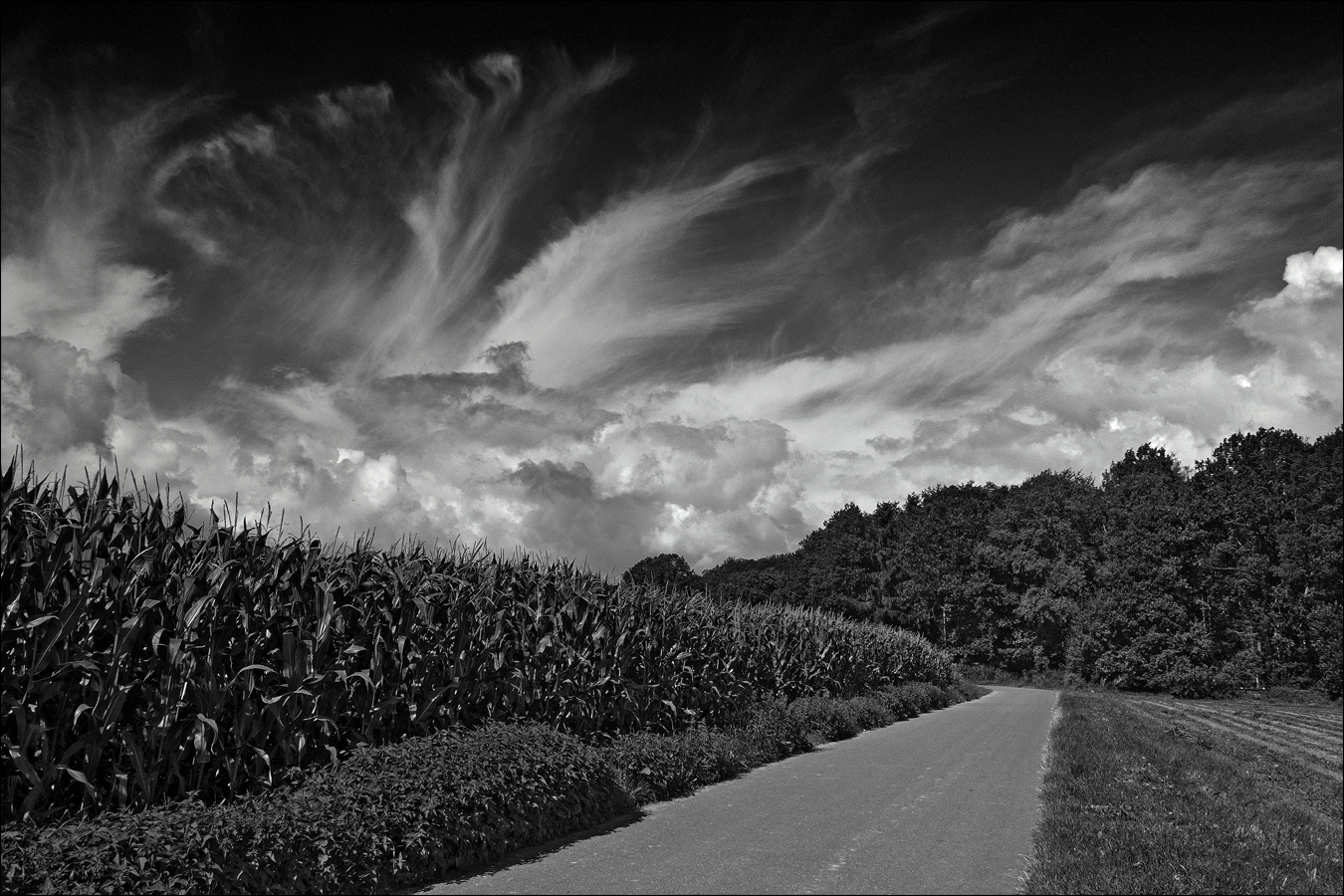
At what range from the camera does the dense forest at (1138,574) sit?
40906 mm

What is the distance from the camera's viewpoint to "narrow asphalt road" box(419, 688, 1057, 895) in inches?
234

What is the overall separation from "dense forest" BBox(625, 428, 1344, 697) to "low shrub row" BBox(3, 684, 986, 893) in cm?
4073

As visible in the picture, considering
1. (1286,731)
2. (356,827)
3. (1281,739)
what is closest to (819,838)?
(356,827)

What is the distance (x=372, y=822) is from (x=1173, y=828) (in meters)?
7.33

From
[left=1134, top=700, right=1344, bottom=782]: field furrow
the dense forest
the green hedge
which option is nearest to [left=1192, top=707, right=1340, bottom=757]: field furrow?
[left=1134, top=700, right=1344, bottom=782]: field furrow

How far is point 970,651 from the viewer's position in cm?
5622

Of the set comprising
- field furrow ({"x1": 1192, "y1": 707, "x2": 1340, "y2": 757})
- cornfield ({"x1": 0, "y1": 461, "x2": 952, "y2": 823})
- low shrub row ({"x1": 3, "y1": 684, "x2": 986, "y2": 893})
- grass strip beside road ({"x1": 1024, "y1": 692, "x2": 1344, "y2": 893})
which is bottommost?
field furrow ({"x1": 1192, "y1": 707, "x2": 1340, "y2": 757})

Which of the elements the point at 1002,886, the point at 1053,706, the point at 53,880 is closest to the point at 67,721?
the point at 53,880

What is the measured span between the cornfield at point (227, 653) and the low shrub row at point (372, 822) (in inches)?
19.8

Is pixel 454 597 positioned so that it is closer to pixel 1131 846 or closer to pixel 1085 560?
pixel 1131 846

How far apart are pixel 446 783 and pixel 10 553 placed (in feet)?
10.7

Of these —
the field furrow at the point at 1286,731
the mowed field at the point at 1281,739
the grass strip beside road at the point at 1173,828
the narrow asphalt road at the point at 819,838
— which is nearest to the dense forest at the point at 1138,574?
the mowed field at the point at 1281,739

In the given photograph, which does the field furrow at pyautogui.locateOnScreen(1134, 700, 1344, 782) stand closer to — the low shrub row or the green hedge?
the low shrub row

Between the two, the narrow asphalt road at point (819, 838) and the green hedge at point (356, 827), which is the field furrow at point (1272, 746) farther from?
the green hedge at point (356, 827)
